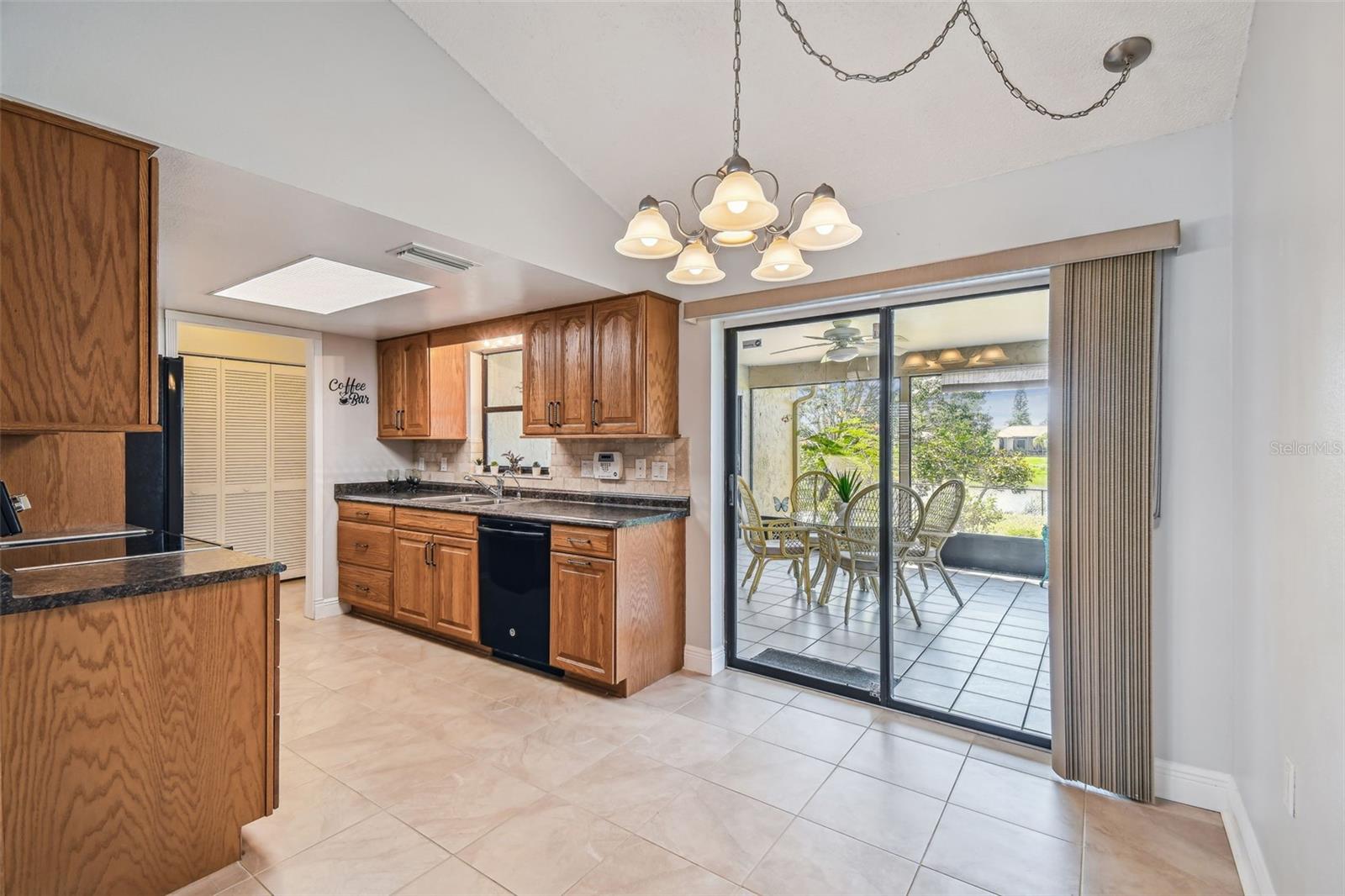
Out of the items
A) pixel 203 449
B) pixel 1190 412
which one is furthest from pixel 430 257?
pixel 203 449

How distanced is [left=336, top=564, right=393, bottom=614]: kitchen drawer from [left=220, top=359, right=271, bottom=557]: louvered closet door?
98cm

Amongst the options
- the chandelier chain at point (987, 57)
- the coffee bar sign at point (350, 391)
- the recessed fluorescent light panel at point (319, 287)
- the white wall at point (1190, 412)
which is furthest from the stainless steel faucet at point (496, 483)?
the white wall at point (1190, 412)

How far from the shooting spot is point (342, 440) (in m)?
4.64

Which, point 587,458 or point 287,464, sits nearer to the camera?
point 587,458

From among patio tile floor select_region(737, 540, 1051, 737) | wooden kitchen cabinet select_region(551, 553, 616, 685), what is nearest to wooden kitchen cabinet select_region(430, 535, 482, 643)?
wooden kitchen cabinet select_region(551, 553, 616, 685)

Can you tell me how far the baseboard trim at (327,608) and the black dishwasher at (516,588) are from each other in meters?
1.65

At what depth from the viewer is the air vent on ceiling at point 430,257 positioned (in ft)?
8.69

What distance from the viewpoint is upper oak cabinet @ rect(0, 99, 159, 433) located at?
5.27 ft

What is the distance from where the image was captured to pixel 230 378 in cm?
506

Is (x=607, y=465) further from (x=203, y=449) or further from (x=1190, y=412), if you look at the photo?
(x=203, y=449)

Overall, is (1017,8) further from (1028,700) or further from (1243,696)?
(1028,700)

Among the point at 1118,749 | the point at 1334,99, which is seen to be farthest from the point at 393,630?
the point at 1334,99

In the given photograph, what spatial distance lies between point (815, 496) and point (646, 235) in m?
1.98
